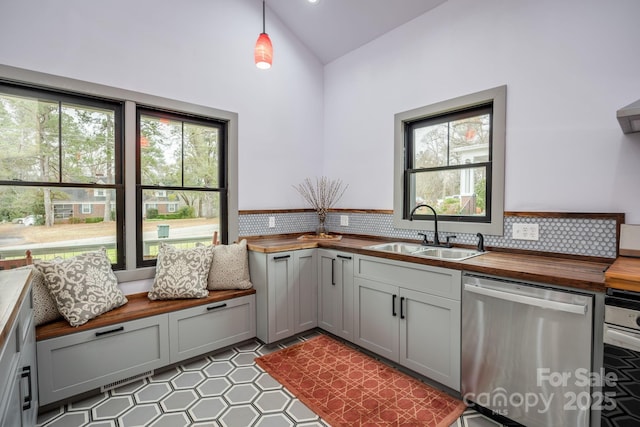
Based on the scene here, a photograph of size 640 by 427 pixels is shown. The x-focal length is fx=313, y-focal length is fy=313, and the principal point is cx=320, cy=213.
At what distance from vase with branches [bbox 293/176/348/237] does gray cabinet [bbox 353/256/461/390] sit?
4.00 ft

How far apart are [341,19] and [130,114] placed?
2.21 m

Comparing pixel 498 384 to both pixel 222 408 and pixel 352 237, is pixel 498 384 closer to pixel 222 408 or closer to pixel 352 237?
pixel 222 408

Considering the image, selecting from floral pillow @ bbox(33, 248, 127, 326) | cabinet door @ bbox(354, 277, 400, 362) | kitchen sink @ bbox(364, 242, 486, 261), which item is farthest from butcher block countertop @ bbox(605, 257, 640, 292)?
floral pillow @ bbox(33, 248, 127, 326)

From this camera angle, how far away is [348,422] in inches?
72.1

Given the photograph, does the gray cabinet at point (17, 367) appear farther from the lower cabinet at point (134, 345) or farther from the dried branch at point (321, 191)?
the dried branch at point (321, 191)

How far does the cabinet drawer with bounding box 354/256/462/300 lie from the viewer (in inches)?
79.6

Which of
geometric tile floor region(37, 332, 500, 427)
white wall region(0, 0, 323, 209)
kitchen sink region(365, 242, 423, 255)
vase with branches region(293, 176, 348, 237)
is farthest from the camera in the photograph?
vase with branches region(293, 176, 348, 237)

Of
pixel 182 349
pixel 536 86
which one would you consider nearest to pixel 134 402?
pixel 182 349

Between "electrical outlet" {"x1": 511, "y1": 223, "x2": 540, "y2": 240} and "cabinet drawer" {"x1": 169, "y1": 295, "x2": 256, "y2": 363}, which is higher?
"electrical outlet" {"x1": 511, "y1": 223, "x2": 540, "y2": 240}

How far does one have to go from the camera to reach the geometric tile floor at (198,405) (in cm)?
185

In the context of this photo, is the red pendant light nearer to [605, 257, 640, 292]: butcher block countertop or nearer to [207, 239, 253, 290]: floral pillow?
[207, 239, 253, 290]: floral pillow

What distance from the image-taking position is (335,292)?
287 centimetres

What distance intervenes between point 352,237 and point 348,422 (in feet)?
6.35

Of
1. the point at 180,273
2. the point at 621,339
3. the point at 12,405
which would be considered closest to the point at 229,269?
the point at 180,273
